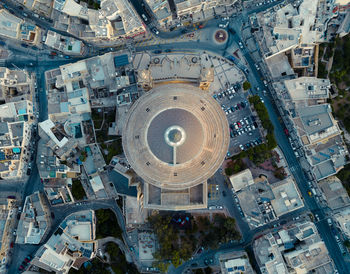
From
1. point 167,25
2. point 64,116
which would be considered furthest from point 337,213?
point 64,116

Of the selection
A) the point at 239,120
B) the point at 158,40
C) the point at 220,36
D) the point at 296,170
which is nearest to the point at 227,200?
the point at 296,170

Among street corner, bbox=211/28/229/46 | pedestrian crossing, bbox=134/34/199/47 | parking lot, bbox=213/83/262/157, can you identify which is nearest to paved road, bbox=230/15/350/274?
street corner, bbox=211/28/229/46

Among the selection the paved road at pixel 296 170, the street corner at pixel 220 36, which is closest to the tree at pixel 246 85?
the paved road at pixel 296 170

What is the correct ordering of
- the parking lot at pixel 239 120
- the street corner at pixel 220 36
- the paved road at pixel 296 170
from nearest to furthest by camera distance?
the paved road at pixel 296 170, the parking lot at pixel 239 120, the street corner at pixel 220 36

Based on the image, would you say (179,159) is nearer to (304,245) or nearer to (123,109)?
(123,109)

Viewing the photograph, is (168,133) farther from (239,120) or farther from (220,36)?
(220,36)

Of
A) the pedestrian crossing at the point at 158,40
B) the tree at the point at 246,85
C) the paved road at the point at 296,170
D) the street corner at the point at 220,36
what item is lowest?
the paved road at the point at 296,170

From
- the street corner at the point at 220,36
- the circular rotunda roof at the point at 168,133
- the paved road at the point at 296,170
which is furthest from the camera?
Answer: the street corner at the point at 220,36

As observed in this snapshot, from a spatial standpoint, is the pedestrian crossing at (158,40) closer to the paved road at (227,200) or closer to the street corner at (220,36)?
the paved road at (227,200)

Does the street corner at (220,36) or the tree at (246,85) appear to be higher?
the street corner at (220,36)
